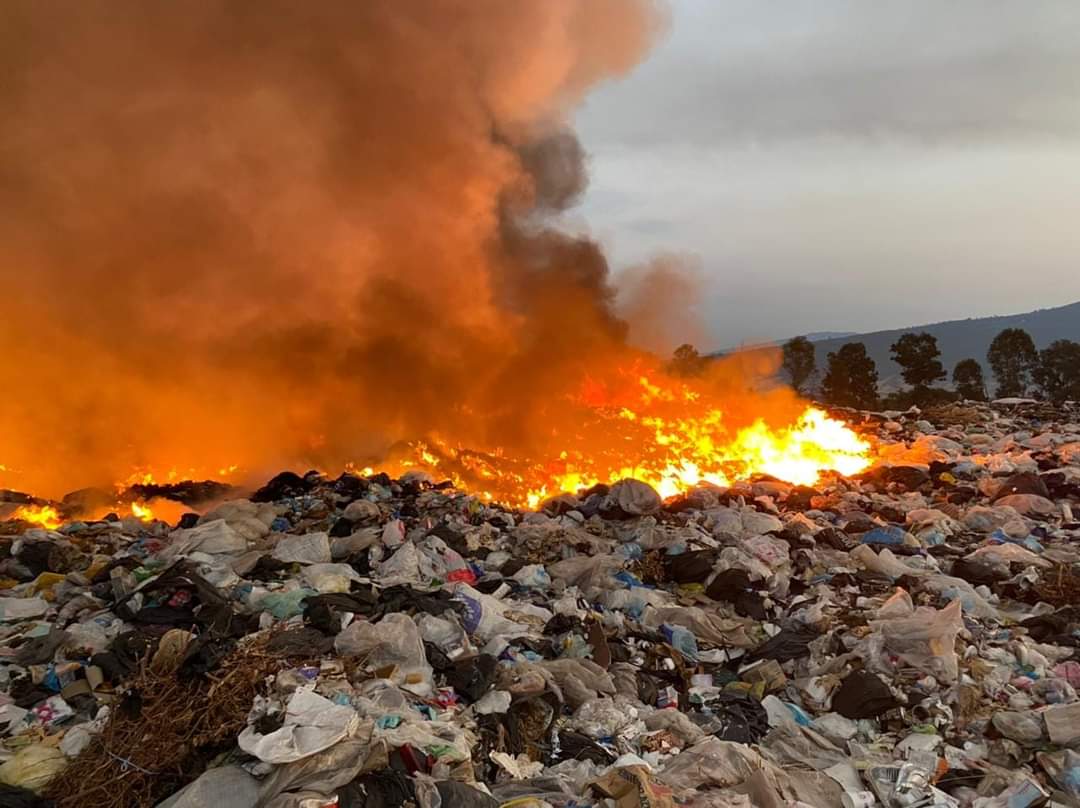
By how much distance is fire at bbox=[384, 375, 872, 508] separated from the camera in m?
11.5

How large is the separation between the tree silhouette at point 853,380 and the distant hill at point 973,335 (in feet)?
229

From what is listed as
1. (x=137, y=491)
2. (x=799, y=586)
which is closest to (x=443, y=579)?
(x=799, y=586)

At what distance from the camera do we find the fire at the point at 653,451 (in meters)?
11.5

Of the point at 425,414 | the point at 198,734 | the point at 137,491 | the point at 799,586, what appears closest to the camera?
the point at 198,734

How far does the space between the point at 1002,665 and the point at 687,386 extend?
874cm

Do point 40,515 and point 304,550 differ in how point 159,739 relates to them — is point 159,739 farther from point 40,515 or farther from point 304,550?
point 40,515

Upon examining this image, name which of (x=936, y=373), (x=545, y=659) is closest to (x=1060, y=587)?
(x=545, y=659)

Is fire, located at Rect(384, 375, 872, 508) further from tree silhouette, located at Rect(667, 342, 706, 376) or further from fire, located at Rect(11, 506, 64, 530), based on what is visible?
fire, located at Rect(11, 506, 64, 530)

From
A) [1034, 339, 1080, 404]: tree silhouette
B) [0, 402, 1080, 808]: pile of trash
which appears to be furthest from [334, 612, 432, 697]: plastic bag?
[1034, 339, 1080, 404]: tree silhouette

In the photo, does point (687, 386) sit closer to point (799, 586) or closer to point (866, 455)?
point (866, 455)

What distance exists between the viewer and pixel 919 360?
100ft

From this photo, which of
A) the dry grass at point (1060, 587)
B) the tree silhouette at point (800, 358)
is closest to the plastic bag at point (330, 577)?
the dry grass at point (1060, 587)

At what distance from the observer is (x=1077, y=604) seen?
5.83m

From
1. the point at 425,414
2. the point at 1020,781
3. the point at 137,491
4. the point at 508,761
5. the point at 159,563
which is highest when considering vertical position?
the point at 425,414
